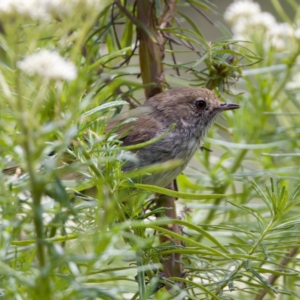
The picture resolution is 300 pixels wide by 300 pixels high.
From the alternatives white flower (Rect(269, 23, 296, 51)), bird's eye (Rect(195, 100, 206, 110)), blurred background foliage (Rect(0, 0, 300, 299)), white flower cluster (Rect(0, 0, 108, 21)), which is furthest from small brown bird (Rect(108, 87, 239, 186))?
white flower cluster (Rect(0, 0, 108, 21))

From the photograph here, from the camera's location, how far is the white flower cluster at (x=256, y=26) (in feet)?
5.73

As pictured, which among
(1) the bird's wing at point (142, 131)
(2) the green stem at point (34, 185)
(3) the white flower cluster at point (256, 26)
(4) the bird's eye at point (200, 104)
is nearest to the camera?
(2) the green stem at point (34, 185)

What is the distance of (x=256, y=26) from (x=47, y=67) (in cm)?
126

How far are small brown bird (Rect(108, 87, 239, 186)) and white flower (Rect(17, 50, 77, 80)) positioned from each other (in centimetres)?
120

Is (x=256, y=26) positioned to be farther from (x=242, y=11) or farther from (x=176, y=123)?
(x=176, y=123)

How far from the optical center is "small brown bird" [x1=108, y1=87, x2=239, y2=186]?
199cm

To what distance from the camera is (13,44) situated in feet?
2.06

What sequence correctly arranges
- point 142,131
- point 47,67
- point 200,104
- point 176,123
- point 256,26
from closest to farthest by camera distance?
point 47,67
point 256,26
point 176,123
point 142,131
point 200,104

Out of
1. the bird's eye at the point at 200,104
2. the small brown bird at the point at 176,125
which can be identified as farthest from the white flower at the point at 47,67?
the bird's eye at the point at 200,104

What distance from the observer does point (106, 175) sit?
3.11 ft

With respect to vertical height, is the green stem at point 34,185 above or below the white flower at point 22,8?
below

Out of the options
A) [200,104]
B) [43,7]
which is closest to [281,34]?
[200,104]

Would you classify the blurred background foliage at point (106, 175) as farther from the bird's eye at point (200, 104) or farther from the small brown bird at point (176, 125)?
the bird's eye at point (200, 104)

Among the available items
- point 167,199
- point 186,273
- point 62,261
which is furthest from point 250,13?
point 62,261
